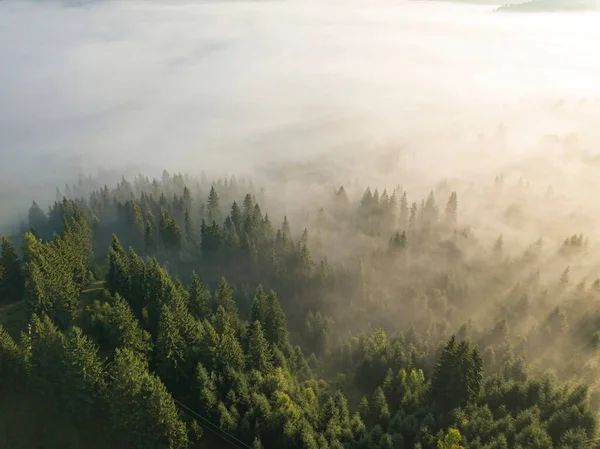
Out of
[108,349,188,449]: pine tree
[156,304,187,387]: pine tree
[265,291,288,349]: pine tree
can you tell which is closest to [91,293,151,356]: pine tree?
Result: [156,304,187,387]: pine tree

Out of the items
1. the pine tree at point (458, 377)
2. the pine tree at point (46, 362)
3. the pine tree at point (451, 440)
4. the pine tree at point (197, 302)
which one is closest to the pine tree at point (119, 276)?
the pine tree at point (197, 302)

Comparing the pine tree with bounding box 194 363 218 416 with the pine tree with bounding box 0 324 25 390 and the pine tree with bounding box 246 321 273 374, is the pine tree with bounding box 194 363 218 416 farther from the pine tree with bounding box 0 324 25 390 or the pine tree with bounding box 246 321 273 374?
the pine tree with bounding box 0 324 25 390

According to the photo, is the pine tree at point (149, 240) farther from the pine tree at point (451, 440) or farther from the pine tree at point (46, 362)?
the pine tree at point (451, 440)

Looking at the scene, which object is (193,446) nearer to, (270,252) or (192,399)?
(192,399)

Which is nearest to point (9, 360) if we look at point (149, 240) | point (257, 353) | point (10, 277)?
point (10, 277)

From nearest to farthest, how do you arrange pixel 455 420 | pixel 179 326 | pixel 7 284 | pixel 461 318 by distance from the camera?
pixel 455 420 → pixel 179 326 → pixel 7 284 → pixel 461 318

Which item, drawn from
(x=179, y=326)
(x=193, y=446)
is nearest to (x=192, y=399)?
(x=193, y=446)

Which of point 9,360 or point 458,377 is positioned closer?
point 9,360

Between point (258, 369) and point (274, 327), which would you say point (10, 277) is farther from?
point (258, 369)
